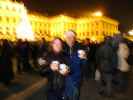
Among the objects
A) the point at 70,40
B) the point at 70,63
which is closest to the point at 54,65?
the point at 70,63

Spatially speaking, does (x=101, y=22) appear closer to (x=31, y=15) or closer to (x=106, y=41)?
(x=31, y=15)

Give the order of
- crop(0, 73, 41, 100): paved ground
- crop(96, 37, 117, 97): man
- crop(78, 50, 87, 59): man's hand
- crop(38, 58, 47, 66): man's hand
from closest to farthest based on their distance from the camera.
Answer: crop(38, 58, 47, 66): man's hand, crop(78, 50, 87, 59): man's hand, crop(96, 37, 117, 97): man, crop(0, 73, 41, 100): paved ground

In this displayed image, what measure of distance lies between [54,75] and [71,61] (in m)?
0.53

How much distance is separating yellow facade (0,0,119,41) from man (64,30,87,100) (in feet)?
343

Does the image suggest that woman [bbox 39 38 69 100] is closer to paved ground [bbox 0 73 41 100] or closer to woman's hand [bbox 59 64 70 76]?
woman's hand [bbox 59 64 70 76]

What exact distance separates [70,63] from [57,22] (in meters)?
117

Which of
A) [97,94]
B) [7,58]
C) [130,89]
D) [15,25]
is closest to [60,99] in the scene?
[97,94]

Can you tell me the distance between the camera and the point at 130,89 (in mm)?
14172

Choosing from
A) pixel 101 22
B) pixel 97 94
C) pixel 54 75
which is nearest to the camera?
pixel 54 75

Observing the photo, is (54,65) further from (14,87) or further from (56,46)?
(14,87)

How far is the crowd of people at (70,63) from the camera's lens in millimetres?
7418

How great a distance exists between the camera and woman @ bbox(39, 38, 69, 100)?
7293mm

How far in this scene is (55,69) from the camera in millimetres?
7301

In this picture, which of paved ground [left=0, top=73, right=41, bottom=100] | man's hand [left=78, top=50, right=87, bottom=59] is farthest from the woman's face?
paved ground [left=0, top=73, right=41, bottom=100]
